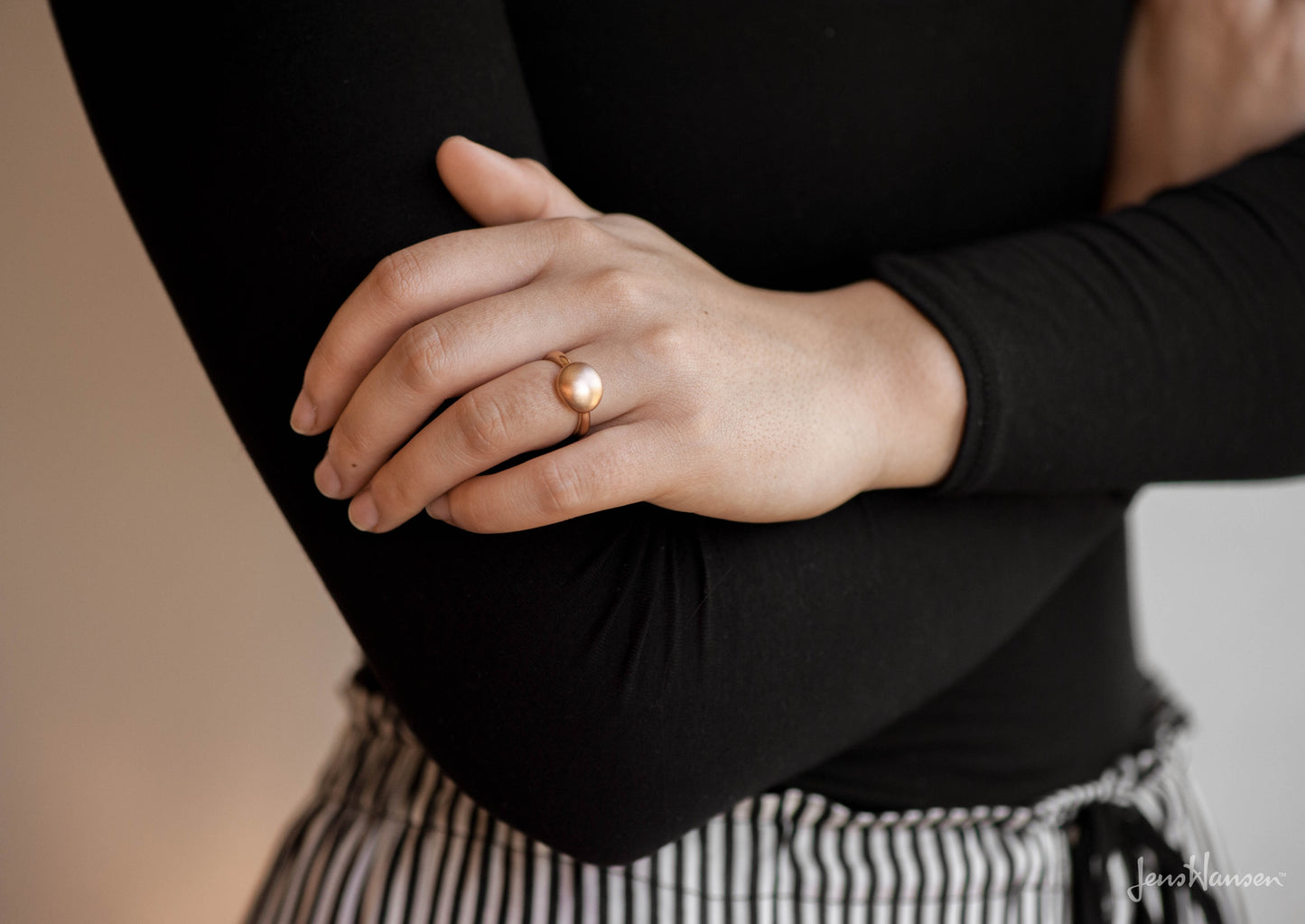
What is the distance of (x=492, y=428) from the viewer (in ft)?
1.29

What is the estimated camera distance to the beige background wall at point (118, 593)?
1.02 m

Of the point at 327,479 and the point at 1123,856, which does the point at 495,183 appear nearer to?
the point at 327,479

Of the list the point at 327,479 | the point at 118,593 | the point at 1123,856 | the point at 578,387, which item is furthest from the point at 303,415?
the point at 118,593

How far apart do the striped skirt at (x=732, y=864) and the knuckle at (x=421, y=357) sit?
303mm

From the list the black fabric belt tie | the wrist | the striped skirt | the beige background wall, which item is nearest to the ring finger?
the wrist

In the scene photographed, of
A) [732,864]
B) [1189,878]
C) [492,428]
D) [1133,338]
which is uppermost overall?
[492,428]

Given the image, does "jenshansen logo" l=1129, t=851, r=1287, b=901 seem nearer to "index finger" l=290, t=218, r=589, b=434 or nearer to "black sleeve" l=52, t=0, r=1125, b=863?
"black sleeve" l=52, t=0, r=1125, b=863

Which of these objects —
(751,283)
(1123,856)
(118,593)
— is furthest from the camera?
(118,593)

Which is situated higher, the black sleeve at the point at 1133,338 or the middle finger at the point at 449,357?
the middle finger at the point at 449,357

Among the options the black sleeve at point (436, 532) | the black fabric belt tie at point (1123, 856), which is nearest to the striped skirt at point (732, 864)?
the black fabric belt tie at point (1123, 856)

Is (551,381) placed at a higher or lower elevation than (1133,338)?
higher

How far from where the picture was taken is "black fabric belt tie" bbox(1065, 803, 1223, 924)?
70 cm

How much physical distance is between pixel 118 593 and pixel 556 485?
3.22ft

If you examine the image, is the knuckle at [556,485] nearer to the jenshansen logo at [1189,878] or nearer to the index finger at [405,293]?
the index finger at [405,293]
